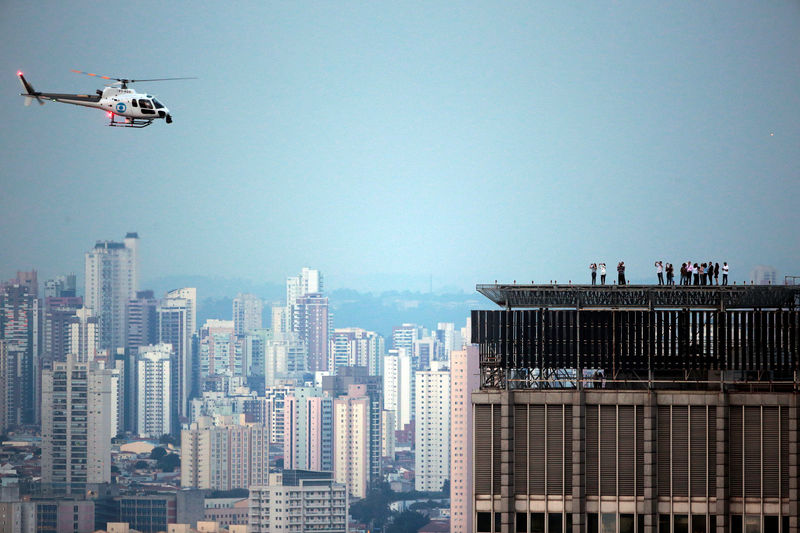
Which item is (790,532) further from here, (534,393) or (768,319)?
(534,393)

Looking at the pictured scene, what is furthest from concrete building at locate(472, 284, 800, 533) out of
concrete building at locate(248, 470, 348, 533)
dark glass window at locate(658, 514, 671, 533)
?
concrete building at locate(248, 470, 348, 533)

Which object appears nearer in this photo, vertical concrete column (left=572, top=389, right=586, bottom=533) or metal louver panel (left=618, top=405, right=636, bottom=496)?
vertical concrete column (left=572, top=389, right=586, bottom=533)

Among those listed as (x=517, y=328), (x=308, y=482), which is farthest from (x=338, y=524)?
(x=517, y=328)

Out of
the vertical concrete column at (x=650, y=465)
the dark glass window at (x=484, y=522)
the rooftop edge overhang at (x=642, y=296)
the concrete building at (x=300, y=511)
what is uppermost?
the rooftop edge overhang at (x=642, y=296)

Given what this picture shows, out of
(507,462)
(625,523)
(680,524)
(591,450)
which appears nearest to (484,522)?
(507,462)

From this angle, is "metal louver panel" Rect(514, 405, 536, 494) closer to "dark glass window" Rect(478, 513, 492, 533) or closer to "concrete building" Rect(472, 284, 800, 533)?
"concrete building" Rect(472, 284, 800, 533)

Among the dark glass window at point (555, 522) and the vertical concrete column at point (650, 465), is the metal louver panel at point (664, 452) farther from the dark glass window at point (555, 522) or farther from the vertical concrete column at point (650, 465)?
the dark glass window at point (555, 522)

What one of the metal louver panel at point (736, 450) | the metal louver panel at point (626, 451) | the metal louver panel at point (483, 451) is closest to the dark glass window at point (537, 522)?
the metal louver panel at point (483, 451)
